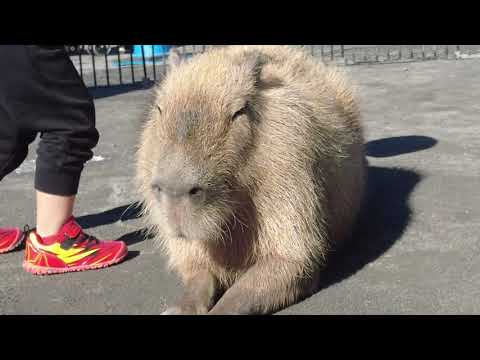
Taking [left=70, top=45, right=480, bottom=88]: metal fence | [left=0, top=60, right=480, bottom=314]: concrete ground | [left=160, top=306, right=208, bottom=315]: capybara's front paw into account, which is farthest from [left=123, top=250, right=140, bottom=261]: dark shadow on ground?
[left=70, top=45, right=480, bottom=88]: metal fence

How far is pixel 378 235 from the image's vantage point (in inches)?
154

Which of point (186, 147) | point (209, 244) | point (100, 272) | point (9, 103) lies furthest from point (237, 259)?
point (9, 103)

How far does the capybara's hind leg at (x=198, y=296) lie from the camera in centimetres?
287

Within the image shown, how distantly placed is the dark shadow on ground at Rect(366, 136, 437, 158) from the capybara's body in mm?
2630

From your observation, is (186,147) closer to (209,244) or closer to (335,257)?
(209,244)

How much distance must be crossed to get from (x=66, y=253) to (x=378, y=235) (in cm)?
181

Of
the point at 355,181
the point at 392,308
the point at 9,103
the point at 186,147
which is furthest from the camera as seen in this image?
the point at 355,181

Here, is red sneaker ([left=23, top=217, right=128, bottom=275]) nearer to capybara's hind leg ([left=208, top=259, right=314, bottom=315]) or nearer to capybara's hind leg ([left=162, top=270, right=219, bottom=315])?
capybara's hind leg ([left=162, top=270, right=219, bottom=315])

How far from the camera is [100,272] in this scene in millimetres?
Result: 3600

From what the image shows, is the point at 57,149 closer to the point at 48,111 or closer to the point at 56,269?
the point at 48,111

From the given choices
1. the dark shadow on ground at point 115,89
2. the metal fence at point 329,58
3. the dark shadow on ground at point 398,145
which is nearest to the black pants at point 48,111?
the dark shadow on ground at point 398,145

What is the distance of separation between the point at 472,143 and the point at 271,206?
3.54 m

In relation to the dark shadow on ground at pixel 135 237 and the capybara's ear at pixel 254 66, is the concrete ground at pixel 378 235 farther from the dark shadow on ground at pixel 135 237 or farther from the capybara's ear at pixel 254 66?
the capybara's ear at pixel 254 66

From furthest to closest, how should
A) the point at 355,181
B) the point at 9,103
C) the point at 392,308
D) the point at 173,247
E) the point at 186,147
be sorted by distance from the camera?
the point at 355,181, the point at 9,103, the point at 173,247, the point at 392,308, the point at 186,147
